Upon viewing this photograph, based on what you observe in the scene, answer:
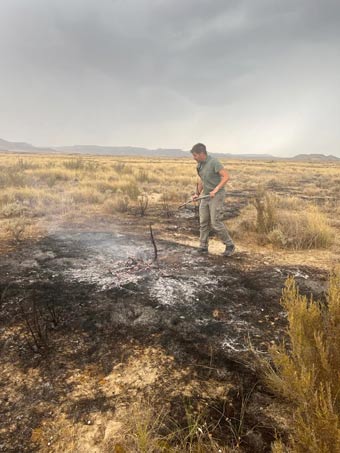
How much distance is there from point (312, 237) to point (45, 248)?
509 centimetres

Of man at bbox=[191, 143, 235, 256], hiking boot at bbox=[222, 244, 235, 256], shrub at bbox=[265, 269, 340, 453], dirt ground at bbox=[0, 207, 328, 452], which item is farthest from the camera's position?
hiking boot at bbox=[222, 244, 235, 256]

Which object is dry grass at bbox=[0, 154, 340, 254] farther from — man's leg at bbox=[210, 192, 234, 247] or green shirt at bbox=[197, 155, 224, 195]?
green shirt at bbox=[197, 155, 224, 195]

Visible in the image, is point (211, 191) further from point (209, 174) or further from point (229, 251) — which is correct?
point (229, 251)

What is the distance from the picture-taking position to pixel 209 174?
19.4 ft

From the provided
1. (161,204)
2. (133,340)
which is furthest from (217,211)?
(161,204)

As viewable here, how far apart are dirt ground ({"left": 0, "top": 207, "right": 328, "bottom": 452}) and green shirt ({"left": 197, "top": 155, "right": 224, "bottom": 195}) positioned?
1.23 meters

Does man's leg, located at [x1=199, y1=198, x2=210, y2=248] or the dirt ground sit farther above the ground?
man's leg, located at [x1=199, y1=198, x2=210, y2=248]

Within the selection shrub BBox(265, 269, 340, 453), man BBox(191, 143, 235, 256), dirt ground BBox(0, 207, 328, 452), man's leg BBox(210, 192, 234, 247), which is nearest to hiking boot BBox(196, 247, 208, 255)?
man BBox(191, 143, 235, 256)

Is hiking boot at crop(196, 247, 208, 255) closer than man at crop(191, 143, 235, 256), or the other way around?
man at crop(191, 143, 235, 256)

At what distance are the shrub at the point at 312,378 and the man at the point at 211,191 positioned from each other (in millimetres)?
3295

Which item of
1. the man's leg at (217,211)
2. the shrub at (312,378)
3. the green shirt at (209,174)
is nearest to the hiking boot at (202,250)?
the man's leg at (217,211)

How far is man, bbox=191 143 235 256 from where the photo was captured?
18.9ft

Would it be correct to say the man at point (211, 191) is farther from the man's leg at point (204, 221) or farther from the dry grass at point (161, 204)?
the dry grass at point (161, 204)

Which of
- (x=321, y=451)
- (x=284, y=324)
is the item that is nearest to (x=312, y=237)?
(x=284, y=324)
